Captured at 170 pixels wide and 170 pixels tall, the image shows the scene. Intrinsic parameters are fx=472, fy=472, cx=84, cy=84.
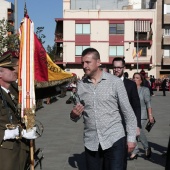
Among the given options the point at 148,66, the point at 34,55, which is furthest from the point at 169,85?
the point at 34,55

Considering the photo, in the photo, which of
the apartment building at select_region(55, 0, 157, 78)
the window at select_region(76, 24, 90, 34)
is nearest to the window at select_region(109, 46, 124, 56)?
the apartment building at select_region(55, 0, 157, 78)

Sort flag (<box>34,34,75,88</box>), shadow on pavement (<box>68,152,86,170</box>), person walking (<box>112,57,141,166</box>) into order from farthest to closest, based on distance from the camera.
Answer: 1. shadow on pavement (<box>68,152,86,170</box>)
2. person walking (<box>112,57,141,166</box>)
3. flag (<box>34,34,75,88</box>)

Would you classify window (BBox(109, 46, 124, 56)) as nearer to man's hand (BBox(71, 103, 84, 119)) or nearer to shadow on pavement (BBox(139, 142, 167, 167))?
shadow on pavement (BBox(139, 142, 167, 167))

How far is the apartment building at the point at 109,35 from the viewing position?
60.4 metres

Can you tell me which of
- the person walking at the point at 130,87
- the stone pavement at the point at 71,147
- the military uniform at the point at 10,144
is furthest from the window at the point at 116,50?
the military uniform at the point at 10,144

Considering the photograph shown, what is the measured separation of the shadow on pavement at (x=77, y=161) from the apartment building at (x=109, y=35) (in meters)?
50.5

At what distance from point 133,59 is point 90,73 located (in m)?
55.0

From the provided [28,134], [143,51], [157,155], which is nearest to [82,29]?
[143,51]

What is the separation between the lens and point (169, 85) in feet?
167

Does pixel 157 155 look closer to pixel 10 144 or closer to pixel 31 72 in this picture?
pixel 31 72

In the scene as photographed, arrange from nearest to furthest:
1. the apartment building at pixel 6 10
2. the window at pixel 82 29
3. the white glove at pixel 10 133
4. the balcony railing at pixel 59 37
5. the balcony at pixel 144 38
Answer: the white glove at pixel 10 133
the balcony at pixel 144 38
the window at pixel 82 29
the balcony railing at pixel 59 37
the apartment building at pixel 6 10

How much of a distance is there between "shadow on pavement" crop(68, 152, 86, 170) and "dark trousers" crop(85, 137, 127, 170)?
301 cm

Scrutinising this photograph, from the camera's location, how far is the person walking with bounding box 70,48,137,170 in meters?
5.22

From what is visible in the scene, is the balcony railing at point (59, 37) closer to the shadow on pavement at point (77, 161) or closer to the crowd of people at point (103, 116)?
Result: the shadow on pavement at point (77, 161)
